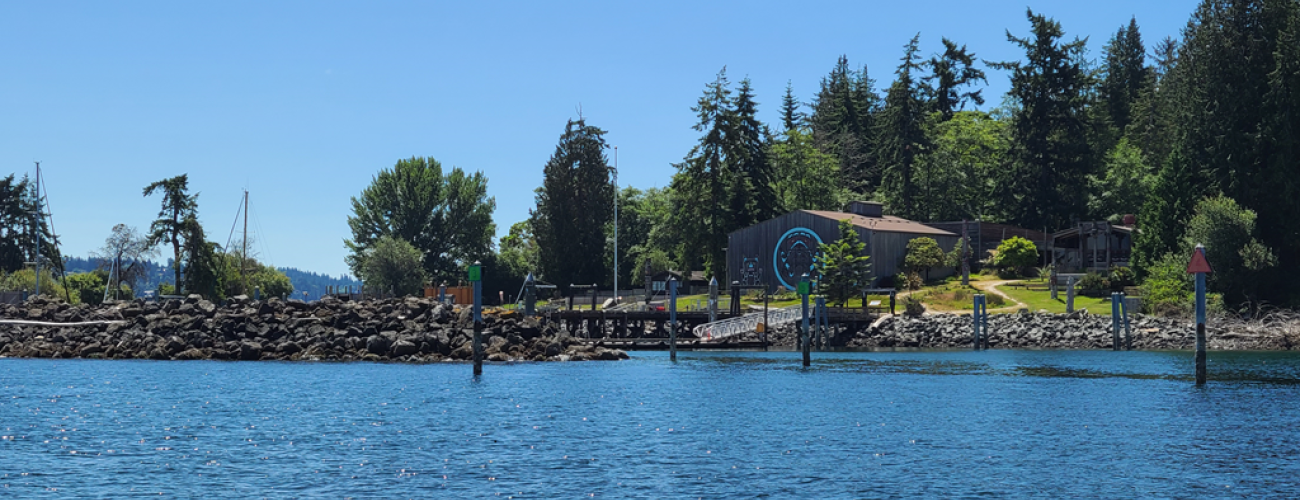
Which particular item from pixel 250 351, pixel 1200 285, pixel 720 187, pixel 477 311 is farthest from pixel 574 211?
pixel 1200 285

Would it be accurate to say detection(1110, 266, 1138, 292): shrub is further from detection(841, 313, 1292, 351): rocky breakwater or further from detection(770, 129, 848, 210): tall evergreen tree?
detection(770, 129, 848, 210): tall evergreen tree

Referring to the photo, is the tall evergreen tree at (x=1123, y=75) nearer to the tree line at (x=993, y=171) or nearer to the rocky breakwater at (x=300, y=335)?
the tree line at (x=993, y=171)

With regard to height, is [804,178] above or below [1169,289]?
above

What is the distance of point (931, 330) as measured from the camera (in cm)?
8281

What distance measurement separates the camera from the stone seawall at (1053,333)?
249 feet

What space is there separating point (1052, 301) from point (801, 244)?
66.7ft

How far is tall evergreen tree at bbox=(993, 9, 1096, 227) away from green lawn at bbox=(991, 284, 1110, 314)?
25.7 metres

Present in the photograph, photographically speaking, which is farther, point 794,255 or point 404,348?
point 794,255

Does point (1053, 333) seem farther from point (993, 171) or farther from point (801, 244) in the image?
point (993, 171)

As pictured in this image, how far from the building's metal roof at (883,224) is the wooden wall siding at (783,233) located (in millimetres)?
410

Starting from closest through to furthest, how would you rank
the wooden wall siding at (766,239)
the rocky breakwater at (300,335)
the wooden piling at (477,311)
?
the wooden piling at (477,311) → the rocky breakwater at (300,335) → the wooden wall siding at (766,239)

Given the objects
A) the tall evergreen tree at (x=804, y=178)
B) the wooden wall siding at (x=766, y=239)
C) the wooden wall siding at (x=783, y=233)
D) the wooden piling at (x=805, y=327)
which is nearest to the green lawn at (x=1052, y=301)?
the wooden wall siding at (x=783, y=233)

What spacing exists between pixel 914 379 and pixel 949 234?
56033mm

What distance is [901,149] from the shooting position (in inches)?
4946
